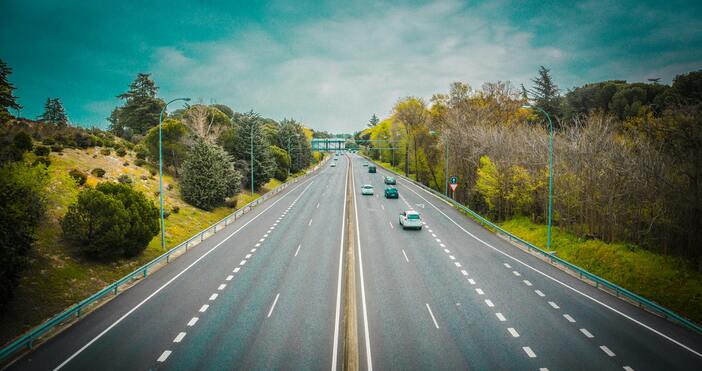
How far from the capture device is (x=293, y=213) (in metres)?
36.7

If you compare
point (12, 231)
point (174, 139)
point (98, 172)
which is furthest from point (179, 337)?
point (174, 139)

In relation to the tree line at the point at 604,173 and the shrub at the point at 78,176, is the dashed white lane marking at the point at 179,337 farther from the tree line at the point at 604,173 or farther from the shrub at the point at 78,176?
the tree line at the point at 604,173

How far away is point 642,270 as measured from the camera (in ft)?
61.2

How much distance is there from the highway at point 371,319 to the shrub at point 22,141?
16457 mm

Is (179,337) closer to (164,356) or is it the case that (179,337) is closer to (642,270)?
(164,356)

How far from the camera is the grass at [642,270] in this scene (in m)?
15.9

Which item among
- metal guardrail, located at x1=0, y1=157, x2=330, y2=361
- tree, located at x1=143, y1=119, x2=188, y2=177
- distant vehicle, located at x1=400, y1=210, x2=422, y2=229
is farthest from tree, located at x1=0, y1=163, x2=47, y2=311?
tree, located at x1=143, y1=119, x2=188, y2=177

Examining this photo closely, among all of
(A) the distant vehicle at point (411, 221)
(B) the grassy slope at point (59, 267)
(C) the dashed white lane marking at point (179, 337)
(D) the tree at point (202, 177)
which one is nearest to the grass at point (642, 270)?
(A) the distant vehicle at point (411, 221)

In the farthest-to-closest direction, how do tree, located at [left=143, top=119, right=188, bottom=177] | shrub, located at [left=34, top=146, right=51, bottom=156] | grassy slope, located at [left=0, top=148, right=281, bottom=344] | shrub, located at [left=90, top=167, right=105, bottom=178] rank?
tree, located at [left=143, top=119, right=188, bottom=177], shrub, located at [left=90, top=167, right=105, bottom=178], shrub, located at [left=34, top=146, right=51, bottom=156], grassy slope, located at [left=0, top=148, right=281, bottom=344]

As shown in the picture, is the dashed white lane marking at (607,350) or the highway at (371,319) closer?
the highway at (371,319)

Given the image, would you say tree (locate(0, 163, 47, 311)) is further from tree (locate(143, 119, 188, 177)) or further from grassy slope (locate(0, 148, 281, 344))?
tree (locate(143, 119, 188, 177))

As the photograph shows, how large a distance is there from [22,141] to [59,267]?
1669cm

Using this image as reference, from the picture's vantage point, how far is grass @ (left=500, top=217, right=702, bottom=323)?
52.1 ft

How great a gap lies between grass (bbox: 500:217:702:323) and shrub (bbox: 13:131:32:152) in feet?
126
